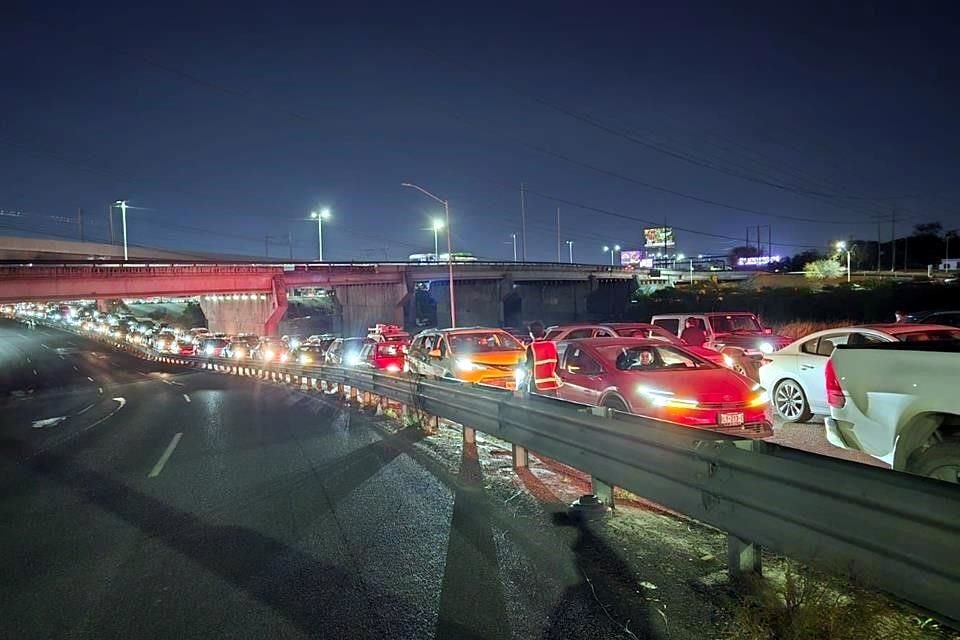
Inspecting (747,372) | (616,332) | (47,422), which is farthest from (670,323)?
(47,422)

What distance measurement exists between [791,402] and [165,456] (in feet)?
33.0

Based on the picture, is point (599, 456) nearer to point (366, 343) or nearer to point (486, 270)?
point (366, 343)

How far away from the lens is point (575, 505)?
7.28 meters

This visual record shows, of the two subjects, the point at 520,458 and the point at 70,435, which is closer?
the point at 520,458

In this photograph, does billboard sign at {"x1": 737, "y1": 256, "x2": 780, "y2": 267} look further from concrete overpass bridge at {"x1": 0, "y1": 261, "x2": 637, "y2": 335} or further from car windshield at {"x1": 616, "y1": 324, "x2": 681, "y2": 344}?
car windshield at {"x1": 616, "y1": 324, "x2": 681, "y2": 344}

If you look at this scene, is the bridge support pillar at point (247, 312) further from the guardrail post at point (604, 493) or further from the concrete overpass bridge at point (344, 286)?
the guardrail post at point (604, 493)

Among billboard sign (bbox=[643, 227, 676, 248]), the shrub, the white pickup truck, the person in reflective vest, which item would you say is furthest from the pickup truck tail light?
billboard sign (bbox=[643, 227, 676, 248])

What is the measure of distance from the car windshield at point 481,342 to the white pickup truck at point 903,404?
36.2 feet

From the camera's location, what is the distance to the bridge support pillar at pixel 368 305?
2943 inches

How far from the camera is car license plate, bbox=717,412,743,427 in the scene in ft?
31.7

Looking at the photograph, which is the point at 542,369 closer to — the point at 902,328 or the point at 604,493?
Result: the point at 604,493


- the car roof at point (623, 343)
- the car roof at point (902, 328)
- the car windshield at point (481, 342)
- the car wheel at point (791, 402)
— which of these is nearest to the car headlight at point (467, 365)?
the car windshield at point (481, 342)

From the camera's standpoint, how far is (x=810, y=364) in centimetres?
1236

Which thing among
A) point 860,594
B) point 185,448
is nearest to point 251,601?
point 860,594
